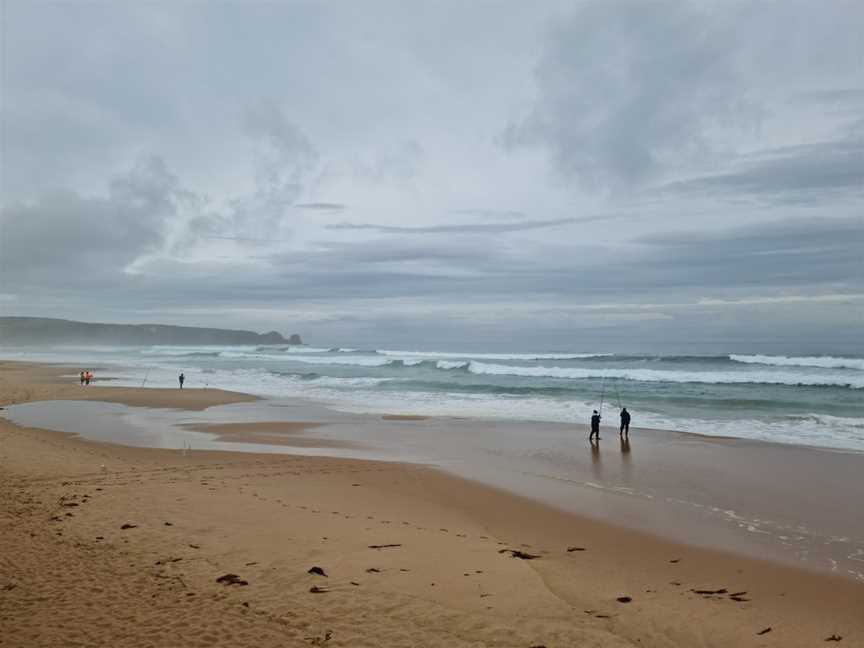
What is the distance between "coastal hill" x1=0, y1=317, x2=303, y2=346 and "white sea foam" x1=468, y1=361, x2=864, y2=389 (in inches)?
5041

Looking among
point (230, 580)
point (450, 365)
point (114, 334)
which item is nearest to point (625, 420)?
point (230, 580)

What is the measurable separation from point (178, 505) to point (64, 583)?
3459 millimetres

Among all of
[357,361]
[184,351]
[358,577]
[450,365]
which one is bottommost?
[358,577]

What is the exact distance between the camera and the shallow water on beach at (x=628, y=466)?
9484 mm

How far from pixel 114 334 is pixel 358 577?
167326 mm

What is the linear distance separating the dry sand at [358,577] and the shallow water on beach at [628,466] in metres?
1.09

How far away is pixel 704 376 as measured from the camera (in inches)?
1563

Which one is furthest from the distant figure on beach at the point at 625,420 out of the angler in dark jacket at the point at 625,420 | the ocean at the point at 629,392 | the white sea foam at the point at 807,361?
the white sea foam at the point at 807,361

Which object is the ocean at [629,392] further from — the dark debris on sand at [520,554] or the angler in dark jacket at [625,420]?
the dark debris on sand at [520,554]

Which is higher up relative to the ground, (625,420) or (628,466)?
(625,420)

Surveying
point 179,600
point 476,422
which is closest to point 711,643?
point 179,600

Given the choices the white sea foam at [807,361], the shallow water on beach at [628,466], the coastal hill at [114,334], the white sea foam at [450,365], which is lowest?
the shallow water on beach at [628,466]

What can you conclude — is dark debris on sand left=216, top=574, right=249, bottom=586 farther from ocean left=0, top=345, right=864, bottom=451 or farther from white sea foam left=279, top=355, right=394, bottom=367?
white sea foam left=279, top=355, right=394, bottom=367

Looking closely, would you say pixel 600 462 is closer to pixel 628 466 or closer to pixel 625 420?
pixel 628 466
